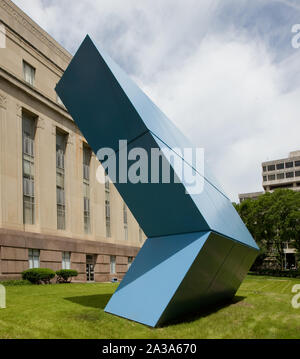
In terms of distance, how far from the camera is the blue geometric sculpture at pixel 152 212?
7.99 meters

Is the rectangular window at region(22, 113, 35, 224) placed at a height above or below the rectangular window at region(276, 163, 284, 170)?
below

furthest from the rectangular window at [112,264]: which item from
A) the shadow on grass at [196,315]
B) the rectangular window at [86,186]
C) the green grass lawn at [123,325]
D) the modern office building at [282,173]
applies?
the modern office building at [282,173]

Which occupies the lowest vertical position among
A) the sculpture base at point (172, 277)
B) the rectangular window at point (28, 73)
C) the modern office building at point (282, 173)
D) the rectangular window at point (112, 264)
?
the rectangular window at point (112, 264)

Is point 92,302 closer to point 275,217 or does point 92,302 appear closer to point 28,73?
point 28,73

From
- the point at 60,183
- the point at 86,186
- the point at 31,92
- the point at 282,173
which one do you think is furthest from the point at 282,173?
the point at 31,92

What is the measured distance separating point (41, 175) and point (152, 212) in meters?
21.2

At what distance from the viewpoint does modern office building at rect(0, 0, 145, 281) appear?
24.8 m

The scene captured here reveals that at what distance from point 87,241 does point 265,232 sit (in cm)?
2366

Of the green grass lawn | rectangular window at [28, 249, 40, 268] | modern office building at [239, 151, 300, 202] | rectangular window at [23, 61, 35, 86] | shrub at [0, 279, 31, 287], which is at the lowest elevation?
shrub at [0, 279, 31, 287]

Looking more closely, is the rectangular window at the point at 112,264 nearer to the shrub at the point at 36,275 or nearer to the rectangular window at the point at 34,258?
the rectangular window at the point at 34,258

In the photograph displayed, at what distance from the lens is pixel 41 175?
28.3m

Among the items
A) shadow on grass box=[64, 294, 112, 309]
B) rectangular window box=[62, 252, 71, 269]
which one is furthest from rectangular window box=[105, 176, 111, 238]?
shadow on grass box=[64, 294, 112, 309]

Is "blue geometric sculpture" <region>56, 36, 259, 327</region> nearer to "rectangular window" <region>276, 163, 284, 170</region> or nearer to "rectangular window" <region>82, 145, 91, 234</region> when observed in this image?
"rectangular window" <region>82, 145, 91, 234</region>
